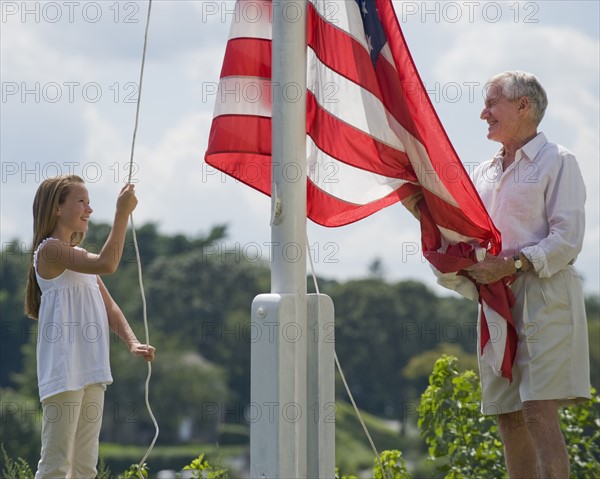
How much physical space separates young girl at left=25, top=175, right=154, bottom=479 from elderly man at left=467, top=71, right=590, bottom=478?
137 cm

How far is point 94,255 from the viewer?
441 centimetres

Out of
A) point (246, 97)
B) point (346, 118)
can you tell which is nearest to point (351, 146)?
point (346, 118)

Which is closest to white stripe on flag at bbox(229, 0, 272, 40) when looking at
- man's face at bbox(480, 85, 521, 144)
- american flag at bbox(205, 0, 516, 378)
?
american flag at bbox(205, 0, 516, 378)

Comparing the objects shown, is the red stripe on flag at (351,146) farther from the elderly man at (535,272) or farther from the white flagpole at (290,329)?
the elderly man at (535,272)

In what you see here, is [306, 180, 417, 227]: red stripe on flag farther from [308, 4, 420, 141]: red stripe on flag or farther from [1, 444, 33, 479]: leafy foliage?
[1, 444, 33, 479]: leafy foliage

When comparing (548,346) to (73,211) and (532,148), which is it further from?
(73,211)

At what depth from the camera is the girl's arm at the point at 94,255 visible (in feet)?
13.5

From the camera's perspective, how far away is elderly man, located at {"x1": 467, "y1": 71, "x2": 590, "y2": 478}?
13.6ft

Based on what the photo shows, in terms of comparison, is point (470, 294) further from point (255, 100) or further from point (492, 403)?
point (255, 100)

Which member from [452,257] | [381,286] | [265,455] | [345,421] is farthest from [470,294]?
[381,286]

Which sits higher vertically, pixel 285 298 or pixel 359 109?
pixel 359 109

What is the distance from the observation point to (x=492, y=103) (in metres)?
4.38

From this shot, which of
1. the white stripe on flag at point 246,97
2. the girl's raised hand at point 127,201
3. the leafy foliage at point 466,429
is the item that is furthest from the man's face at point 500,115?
the leafy foliage at point 466,429

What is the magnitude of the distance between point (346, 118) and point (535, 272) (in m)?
0.92
